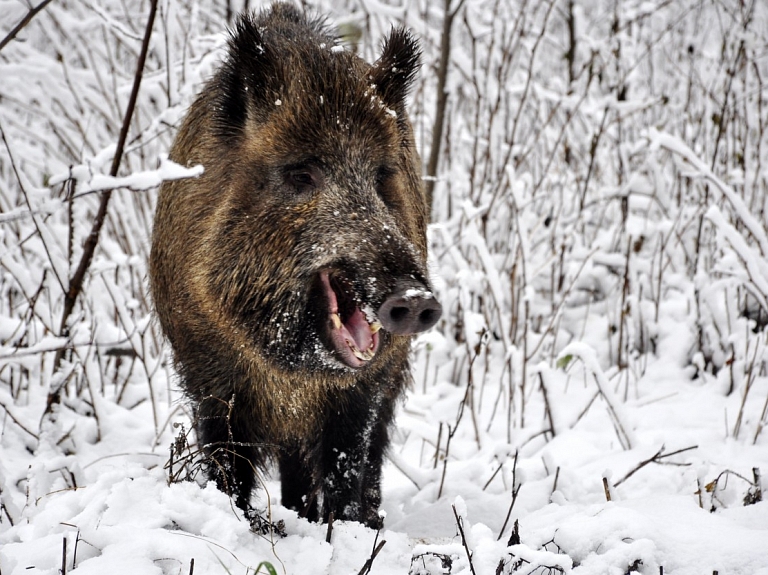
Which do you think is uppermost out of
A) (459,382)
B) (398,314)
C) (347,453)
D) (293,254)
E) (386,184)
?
(386,184)

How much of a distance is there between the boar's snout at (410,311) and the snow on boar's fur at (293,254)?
0.46ft

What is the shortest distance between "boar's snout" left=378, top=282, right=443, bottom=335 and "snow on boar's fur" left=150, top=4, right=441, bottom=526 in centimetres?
14

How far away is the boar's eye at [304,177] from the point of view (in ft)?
7.37

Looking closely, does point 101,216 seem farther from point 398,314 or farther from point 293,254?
point 398,314

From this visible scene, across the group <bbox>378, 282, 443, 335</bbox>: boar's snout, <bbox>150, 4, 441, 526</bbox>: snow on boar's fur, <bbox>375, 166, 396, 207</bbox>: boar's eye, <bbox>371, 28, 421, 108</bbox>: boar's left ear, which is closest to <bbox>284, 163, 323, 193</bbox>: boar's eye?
<bbox>150, 4, 441, 526</bbox>: snow on boar's fur

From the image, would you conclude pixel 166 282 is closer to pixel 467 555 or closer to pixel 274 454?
pixel 274 454

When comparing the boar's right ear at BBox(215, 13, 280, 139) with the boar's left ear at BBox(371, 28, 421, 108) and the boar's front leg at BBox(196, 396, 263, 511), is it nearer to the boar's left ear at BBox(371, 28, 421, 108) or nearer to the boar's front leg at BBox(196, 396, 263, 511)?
the boar's left ear at BBox(371, 28, 421, 108)

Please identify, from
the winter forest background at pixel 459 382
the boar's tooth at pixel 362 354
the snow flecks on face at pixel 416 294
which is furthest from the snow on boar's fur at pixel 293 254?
the winter forest background at pixel 459 382

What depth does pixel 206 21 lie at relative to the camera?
6.04 metres

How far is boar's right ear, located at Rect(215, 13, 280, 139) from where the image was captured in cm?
230

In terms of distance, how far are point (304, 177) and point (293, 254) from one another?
254 millimetres

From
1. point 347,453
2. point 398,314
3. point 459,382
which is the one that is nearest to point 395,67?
point 398,314

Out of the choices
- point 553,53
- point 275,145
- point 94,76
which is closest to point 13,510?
point 275,145

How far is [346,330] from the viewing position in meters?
2.10
